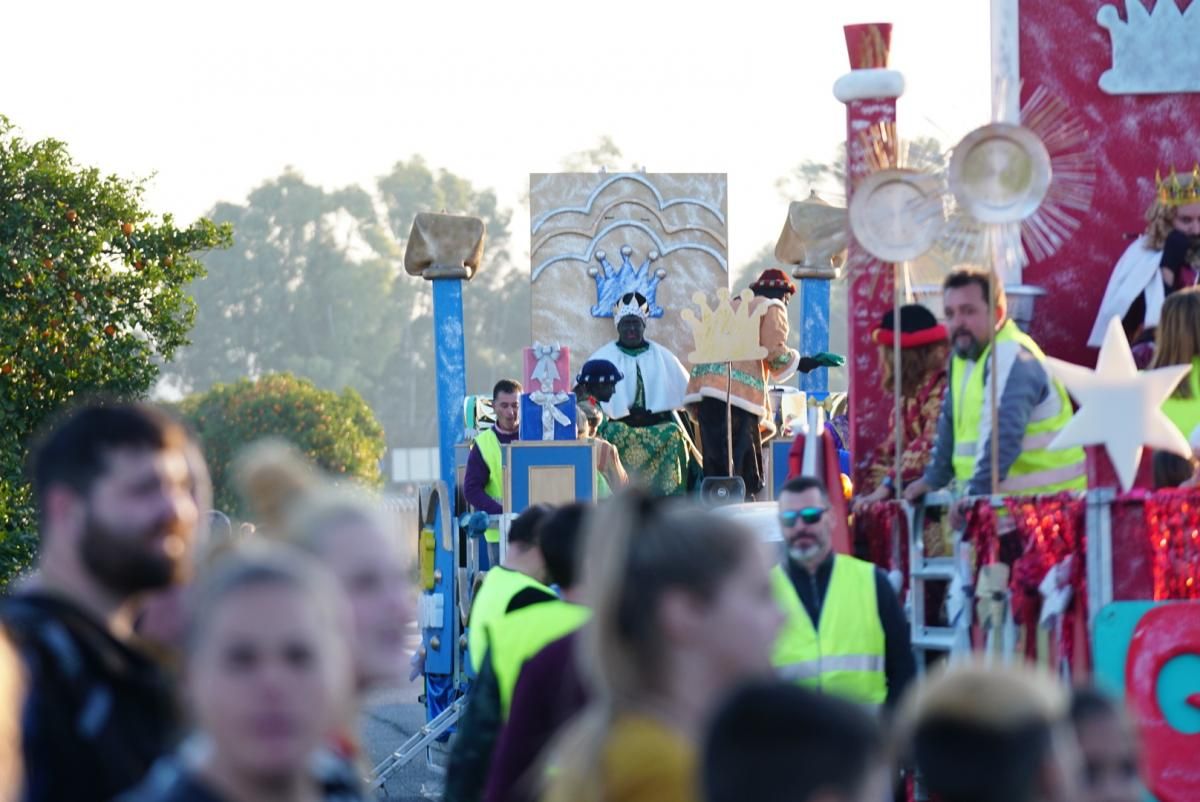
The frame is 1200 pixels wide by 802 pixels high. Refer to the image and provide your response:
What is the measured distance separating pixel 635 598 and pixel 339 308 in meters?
90.9

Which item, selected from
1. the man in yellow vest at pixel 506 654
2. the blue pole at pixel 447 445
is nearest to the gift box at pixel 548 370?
the blue pole at pixel 447 445

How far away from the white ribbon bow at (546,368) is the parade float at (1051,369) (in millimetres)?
20

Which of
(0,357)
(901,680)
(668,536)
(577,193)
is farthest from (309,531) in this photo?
(577,193)

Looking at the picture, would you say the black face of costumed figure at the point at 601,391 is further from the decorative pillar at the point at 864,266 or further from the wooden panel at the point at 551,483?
the decorative pillar at the point at 864,266

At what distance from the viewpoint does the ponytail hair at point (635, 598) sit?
3.22m

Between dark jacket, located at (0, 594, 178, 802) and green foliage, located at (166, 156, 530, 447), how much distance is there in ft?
273

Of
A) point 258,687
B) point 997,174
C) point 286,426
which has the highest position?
point 997,174

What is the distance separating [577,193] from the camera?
24.3m

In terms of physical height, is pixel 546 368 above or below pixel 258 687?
above

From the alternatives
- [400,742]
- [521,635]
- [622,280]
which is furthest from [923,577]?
[622,280]

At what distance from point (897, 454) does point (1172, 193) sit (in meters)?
2.78

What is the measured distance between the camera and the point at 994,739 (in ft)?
9.94

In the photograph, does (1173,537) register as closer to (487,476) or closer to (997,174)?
(997,174)

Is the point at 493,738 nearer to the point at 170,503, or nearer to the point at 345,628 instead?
the point at 170,503
